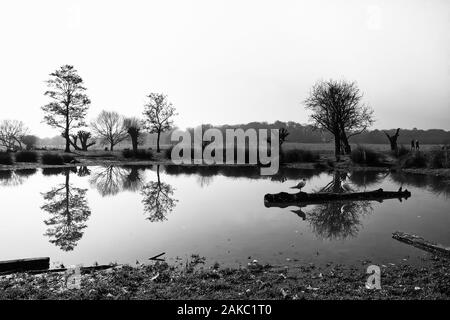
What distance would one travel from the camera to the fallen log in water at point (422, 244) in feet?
36.7

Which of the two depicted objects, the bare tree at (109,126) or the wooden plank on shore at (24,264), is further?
the bare tree at (109,126)

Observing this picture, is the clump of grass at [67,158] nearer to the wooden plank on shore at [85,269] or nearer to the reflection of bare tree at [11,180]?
the reflection of bare tree at [11,180]

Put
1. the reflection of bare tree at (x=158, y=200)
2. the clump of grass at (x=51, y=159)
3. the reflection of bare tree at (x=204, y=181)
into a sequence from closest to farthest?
the reflection of bare tree at (x=158, y=200), the reflection of bare tree at (x=204, y=181), the clump of grass at (x=51, y=159)

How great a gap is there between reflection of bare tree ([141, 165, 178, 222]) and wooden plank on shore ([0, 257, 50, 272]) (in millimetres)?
7172

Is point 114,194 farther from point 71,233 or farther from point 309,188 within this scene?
point 309,188

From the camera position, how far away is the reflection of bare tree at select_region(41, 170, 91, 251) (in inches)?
A: 539

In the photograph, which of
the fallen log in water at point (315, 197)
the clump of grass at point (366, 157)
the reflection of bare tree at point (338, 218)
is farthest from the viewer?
the clump of grass at point (366, 157)

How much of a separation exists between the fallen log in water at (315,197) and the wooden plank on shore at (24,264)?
507 inches

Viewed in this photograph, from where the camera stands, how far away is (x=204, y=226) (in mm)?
15680

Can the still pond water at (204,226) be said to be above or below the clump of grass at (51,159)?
below

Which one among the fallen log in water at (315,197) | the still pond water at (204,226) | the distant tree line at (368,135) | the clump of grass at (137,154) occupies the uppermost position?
the distant tree line at (368,135)

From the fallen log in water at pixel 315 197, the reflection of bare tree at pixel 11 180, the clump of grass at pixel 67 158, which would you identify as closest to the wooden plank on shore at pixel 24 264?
the fallen log in water at pixel 315 197

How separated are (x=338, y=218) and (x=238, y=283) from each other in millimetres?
9992
